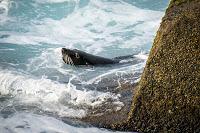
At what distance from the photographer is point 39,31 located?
17297 mm

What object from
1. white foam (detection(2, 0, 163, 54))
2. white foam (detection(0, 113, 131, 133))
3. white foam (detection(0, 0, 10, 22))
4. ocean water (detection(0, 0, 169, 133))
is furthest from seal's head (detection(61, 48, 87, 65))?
white foam (detection(0, 0, 10, 22))

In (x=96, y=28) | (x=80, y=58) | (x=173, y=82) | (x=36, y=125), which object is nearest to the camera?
(x=173, y=82)

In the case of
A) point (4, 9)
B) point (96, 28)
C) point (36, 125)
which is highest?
point (4, 9)

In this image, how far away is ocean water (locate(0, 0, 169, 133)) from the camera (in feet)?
18.9

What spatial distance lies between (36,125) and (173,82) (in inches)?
82.7

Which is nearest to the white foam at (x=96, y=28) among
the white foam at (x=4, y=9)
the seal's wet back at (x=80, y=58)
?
the white foam at (x=4, y=9)

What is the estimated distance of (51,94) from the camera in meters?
6.86


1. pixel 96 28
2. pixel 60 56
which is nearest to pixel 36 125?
pixel 60 56

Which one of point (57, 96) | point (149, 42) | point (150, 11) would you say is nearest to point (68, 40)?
point (149, 42)

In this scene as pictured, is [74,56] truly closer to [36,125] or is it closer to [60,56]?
[60,56]

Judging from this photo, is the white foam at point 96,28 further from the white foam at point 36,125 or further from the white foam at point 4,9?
the white foam at point 36,125

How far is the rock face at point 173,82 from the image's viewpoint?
4387mm

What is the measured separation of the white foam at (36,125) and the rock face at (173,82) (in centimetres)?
64

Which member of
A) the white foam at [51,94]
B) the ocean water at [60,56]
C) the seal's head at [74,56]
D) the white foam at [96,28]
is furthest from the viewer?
the white foam at [96,28]
